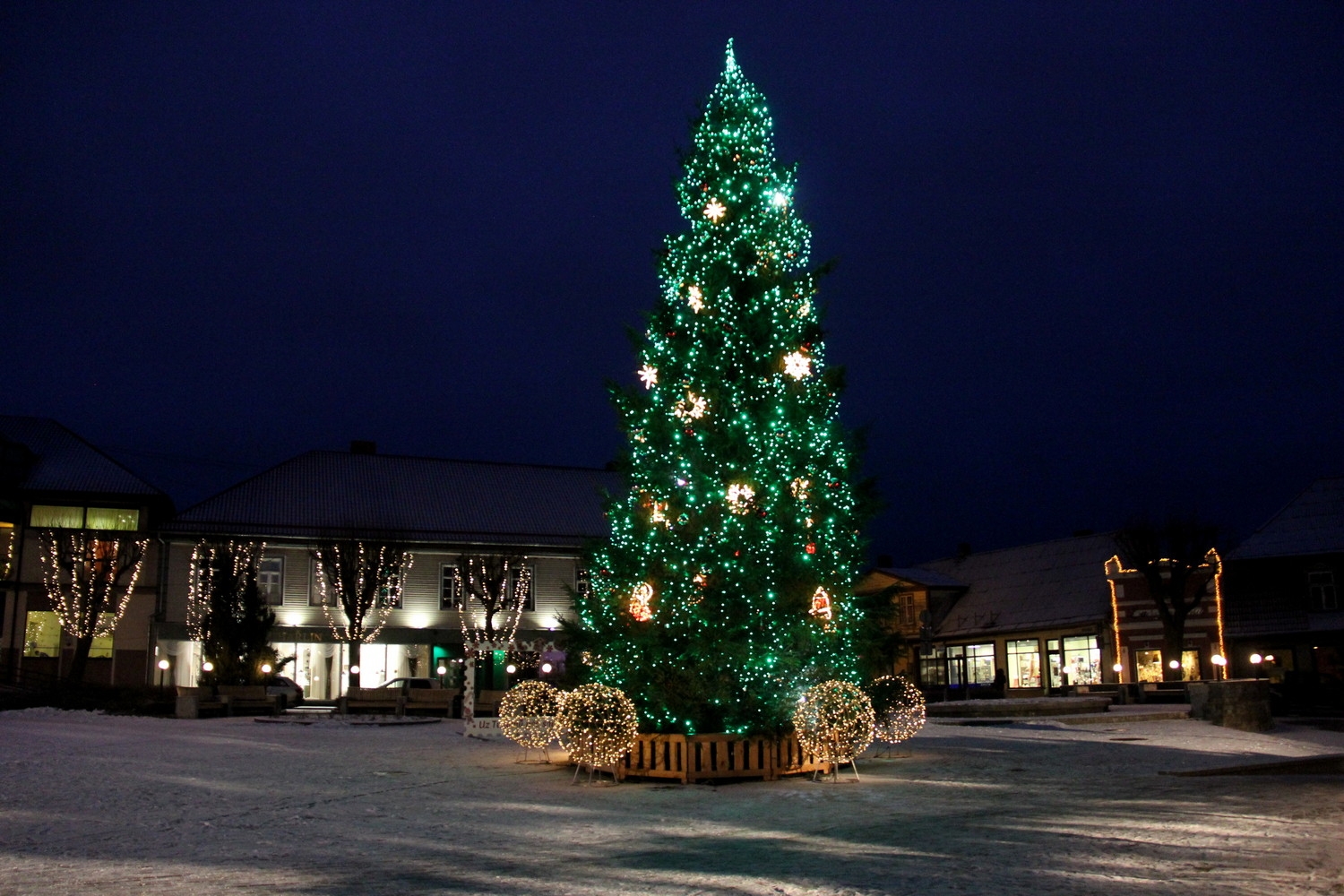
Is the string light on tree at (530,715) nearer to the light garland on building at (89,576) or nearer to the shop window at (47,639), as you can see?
the light garland on building at (89,576)

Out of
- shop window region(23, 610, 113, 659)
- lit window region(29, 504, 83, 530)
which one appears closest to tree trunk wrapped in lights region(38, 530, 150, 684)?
shop window region(23, 610, 113, 659)

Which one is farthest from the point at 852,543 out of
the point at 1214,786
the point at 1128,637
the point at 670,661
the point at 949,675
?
the point at 949,675

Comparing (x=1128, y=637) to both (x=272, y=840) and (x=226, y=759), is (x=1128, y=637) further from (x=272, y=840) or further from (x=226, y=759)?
(x=272, y=840)

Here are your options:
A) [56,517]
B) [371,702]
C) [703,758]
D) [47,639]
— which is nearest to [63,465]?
[56,517]

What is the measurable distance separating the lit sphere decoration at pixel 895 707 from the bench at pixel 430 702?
1785cm

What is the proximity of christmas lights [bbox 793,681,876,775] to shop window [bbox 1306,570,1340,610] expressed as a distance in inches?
1290

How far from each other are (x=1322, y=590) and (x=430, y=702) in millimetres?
31371

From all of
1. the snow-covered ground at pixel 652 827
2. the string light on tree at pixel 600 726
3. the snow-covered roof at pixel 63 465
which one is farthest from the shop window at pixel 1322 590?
the snow-covered roof at pixel 63 465

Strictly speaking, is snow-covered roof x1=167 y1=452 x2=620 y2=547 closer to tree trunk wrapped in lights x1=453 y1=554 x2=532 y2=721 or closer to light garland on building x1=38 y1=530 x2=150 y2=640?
tree trunk wrapped in lights x1=453 y1=554 x2=532 y2=721

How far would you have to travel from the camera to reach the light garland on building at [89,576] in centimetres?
4066

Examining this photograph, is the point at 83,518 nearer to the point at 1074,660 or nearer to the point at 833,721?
the point at 833,721

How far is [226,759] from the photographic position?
18.5m

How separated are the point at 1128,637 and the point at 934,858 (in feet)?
128

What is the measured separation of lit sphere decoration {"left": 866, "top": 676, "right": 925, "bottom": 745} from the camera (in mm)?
18391
